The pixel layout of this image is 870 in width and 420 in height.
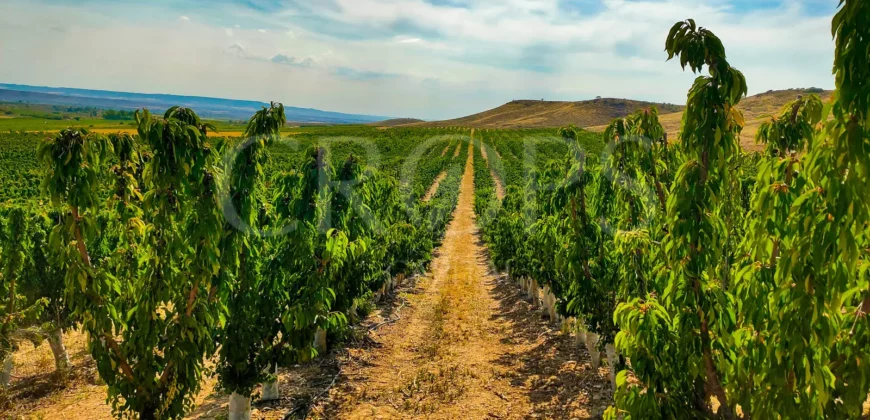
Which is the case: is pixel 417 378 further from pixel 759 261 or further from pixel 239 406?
Result: pixel 759 261

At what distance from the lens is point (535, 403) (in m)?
8.75

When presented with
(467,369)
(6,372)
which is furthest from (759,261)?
(6,372)

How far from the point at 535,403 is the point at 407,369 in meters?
2.94

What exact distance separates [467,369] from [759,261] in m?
7.82

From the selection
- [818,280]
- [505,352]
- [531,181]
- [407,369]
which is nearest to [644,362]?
[818,280]

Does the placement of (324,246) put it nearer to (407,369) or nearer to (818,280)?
(407,369)

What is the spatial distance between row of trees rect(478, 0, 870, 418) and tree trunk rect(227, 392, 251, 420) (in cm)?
573

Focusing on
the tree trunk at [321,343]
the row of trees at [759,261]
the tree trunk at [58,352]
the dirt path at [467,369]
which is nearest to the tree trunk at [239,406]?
the dirt path at [467,369]

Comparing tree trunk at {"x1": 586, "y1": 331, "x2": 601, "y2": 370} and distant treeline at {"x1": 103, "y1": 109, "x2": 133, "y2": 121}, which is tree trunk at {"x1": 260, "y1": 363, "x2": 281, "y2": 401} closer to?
distant treeline at {"x1": 103, "y1": 109, "x2": 133, "y2": 121}

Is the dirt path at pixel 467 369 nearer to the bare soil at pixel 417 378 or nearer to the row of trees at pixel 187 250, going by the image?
the bare soil at pixel 417 378

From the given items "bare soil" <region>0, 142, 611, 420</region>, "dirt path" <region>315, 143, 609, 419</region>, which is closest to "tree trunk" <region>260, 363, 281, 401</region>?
"bare soil" <region>0, 142, 611, 420</region>

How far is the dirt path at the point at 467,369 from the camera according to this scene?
27.8 feet

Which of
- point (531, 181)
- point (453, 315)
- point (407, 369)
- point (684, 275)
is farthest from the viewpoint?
point (531, 181)

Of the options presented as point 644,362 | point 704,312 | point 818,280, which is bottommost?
point 644,362
